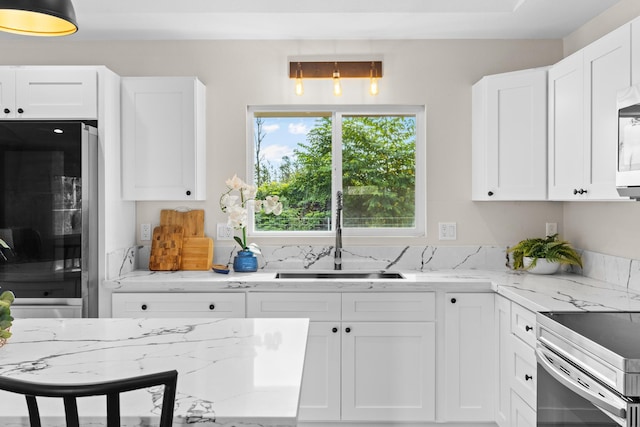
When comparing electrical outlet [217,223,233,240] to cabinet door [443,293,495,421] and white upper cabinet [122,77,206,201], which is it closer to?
white upper cabinet [122,77,206,201]

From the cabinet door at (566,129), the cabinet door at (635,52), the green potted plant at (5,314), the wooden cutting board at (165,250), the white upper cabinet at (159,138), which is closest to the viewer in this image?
the green potted plant at (5,314)

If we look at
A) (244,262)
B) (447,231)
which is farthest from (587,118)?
(244,262)

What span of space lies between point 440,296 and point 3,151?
2.47m

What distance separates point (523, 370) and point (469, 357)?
46 cm

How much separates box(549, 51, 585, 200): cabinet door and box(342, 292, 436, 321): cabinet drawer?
908 mm

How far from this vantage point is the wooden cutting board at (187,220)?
3.39 meters

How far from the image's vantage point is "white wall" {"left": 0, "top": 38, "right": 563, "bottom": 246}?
3381 mm

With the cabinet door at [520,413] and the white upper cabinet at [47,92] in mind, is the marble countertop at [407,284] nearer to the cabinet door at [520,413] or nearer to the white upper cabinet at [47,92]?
the cabinet door at [520,413]

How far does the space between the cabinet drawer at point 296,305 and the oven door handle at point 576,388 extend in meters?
1.13

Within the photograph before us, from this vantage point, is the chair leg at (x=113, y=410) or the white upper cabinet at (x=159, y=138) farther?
the white upper cabinet at (x=159, y=138)

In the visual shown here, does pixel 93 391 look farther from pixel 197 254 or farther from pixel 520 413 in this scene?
pixel 197 254

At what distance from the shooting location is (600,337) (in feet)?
5.51

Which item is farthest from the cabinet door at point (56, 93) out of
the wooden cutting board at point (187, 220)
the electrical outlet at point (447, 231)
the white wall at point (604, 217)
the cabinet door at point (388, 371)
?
the white wall at point (604, 217)

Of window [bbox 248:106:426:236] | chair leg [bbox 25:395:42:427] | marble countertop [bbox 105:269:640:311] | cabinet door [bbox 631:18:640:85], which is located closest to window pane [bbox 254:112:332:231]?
window [bbox 248:106:426:236]
